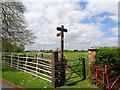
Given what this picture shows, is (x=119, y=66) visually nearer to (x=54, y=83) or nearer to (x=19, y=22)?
(x=54, y=83)

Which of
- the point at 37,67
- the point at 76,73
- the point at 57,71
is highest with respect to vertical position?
→ the point at 57,71

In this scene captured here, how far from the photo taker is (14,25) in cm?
1281

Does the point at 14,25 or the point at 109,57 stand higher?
the point at 14,25

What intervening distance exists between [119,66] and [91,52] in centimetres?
150

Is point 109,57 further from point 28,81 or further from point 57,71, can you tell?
point 28,81

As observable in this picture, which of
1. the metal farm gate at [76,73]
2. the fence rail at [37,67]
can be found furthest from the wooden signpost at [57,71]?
the fence rail at [37,67]

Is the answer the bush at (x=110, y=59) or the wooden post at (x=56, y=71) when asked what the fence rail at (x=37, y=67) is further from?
the bush at (x=110, y=59)

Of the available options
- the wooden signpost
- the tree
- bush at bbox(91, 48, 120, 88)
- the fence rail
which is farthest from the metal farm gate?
the tree

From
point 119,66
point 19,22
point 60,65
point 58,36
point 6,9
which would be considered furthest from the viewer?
point 19,22

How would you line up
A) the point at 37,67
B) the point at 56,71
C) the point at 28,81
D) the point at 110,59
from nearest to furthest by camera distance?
the point at 110,59
the point at 56,71
the point at 28,81
the point at 37,67

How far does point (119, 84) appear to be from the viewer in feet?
17.8

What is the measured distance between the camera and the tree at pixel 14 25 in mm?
12227

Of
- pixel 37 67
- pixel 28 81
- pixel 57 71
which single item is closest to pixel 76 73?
pixel 57 71

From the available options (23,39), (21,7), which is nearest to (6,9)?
(21,7)
